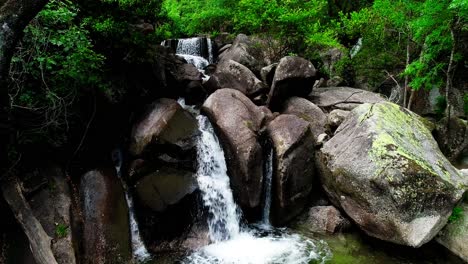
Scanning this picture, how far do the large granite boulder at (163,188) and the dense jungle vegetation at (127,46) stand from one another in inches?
90.8

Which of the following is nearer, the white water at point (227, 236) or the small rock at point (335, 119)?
the white water at point (227, 236)

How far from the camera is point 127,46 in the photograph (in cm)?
948

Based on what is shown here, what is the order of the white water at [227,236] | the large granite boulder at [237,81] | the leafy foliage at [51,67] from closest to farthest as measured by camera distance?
1. the leafy foliage at [51,67]
2. the white water at [227,236]
3. the large granite boulder at [237,81]

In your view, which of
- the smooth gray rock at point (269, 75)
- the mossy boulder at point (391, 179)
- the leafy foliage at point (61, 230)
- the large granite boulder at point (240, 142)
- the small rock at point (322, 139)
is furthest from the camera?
the smooth gray rock at point (269, 75)

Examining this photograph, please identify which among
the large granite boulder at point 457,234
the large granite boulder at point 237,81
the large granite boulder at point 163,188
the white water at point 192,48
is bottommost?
the large granite boulder at point 457,234

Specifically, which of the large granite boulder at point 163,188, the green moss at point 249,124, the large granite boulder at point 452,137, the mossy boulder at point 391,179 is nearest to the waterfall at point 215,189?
the large granite boulder at point 163,188

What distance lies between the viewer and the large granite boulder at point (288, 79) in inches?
507

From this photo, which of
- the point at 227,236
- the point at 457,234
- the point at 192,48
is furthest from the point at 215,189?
the point at 192,48

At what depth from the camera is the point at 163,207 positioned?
878 centimetres

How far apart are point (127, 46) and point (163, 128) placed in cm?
265

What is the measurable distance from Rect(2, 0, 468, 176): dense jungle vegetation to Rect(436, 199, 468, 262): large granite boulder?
14.3 ft

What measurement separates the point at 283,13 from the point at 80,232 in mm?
11657

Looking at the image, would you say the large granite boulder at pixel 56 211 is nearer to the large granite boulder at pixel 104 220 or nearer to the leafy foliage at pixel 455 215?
the large granite boulder at pixel 104 220

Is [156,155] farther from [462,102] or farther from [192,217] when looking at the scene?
[462,102]
